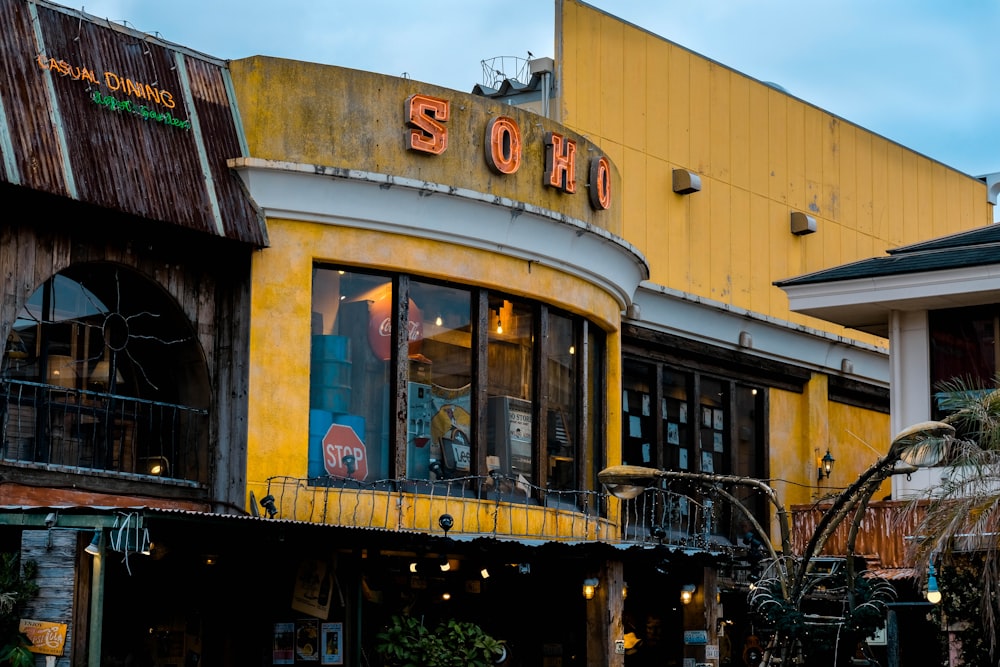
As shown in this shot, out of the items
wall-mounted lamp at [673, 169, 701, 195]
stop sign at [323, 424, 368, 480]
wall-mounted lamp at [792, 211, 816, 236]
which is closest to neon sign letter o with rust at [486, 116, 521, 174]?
stop sign at [323, 424, 368, 480]

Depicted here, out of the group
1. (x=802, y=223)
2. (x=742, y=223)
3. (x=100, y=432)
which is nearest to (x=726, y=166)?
(x=742, y=223)

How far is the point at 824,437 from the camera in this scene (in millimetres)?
33406

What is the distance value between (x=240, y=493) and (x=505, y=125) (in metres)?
6.27

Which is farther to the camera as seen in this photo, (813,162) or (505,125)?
(813,162)

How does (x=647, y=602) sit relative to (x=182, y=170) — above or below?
below

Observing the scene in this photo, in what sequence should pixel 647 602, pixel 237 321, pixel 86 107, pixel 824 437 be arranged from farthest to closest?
pixel 824 437, pixel 647 602, pixel 237 321, pixel 86 107

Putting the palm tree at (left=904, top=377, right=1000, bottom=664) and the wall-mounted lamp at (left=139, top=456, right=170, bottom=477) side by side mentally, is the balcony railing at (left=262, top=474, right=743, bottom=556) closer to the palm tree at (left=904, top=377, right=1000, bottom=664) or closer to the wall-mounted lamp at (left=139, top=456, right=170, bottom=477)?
the wall-mounted lamp at (left=139, top=456, right=170, bottom=477)

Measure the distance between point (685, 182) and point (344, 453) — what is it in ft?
37.5

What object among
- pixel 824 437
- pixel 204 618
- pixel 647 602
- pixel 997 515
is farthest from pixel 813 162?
pixel 204 618

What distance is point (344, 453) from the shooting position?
21109 mm

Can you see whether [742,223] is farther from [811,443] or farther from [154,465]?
[154,465]

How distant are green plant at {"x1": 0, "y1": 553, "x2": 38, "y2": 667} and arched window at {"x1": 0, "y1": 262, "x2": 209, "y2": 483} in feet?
8.68

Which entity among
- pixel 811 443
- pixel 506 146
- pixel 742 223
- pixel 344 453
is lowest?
pixel 344 453

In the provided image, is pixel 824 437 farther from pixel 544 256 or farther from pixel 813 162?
pixel 544 256
